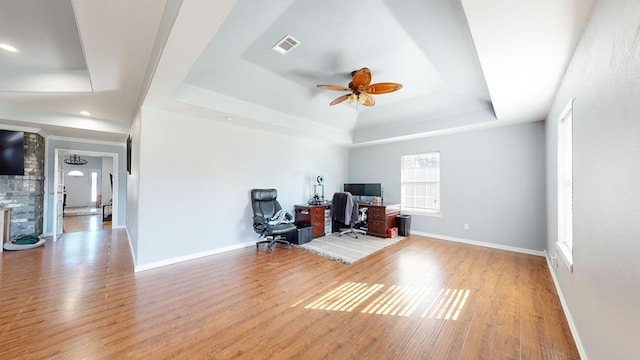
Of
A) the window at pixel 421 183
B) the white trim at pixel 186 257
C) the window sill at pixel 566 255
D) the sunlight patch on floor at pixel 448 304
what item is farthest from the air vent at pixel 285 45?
the window at pixel 421 183

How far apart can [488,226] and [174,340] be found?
204 inches

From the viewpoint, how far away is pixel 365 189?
605 cm

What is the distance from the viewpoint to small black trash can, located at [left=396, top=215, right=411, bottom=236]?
17.3ft

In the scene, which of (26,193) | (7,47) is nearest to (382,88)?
(7,47)

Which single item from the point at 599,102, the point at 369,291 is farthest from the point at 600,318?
the point at 369,291

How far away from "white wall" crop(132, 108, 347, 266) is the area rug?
45.2 inches

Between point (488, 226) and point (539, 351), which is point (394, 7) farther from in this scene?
point (488, 226)

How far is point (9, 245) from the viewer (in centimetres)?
408

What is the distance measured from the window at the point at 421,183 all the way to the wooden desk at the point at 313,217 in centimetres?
211

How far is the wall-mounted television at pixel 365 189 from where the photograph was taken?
5.88 metres

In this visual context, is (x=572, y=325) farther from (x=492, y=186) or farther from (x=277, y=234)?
(x=277, y=234)

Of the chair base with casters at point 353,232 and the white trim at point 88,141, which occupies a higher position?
the white trim at point 88,141

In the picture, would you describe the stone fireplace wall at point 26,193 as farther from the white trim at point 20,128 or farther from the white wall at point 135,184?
the white wall at point 135,184

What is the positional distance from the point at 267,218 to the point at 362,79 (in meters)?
2.92
